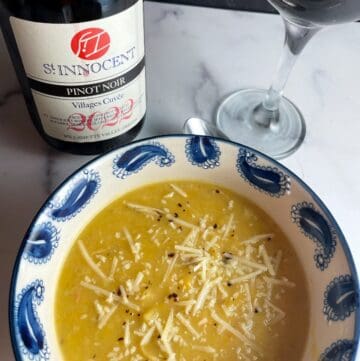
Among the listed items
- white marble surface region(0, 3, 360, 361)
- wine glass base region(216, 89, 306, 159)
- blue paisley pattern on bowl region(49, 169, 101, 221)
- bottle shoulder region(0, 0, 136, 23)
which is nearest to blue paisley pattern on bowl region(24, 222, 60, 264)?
blue paisley pattern on bowl region(49, 169, 101, 221)

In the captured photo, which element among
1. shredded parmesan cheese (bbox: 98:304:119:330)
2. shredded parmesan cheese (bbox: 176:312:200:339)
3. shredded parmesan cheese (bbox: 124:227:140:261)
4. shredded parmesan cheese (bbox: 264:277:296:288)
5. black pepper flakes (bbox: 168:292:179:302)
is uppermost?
shredded parmesan cheese (bbox: 124:227:140:261)

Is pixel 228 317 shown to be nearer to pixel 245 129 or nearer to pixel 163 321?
pixel 163 321

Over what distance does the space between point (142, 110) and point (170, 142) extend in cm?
10

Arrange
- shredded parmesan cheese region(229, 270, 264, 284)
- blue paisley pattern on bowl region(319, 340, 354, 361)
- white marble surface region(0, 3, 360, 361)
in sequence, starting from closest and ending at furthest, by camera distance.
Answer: blue paisley pattern on bowl region(319, 340, 354, 361) → shredded parmesan cheese region(229, 270, 264, 284) → white marble surface region(0, 3, 360, 361)

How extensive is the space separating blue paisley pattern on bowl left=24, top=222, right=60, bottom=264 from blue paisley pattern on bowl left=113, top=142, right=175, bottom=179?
→ 4.3 inches

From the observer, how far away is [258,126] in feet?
2.91

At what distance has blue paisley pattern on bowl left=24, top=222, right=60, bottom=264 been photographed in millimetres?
587

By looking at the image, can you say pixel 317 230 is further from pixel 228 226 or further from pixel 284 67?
pixel 284 67

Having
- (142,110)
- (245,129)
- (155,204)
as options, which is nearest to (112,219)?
(155,204)

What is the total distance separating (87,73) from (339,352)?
1.34 feet

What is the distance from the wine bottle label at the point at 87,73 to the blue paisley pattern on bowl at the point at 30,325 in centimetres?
22

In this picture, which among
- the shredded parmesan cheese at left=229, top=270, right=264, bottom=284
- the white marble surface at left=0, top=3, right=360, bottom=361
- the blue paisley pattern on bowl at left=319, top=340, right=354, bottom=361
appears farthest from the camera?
A: the white marble surface at left=0, top=3, right=360, bottom=361

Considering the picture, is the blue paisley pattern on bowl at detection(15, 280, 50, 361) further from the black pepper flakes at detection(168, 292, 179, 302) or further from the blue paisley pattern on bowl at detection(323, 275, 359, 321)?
the blue paisley pattern on bowl at detection(323, 275, 359, 321)

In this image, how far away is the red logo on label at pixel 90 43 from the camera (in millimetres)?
603
